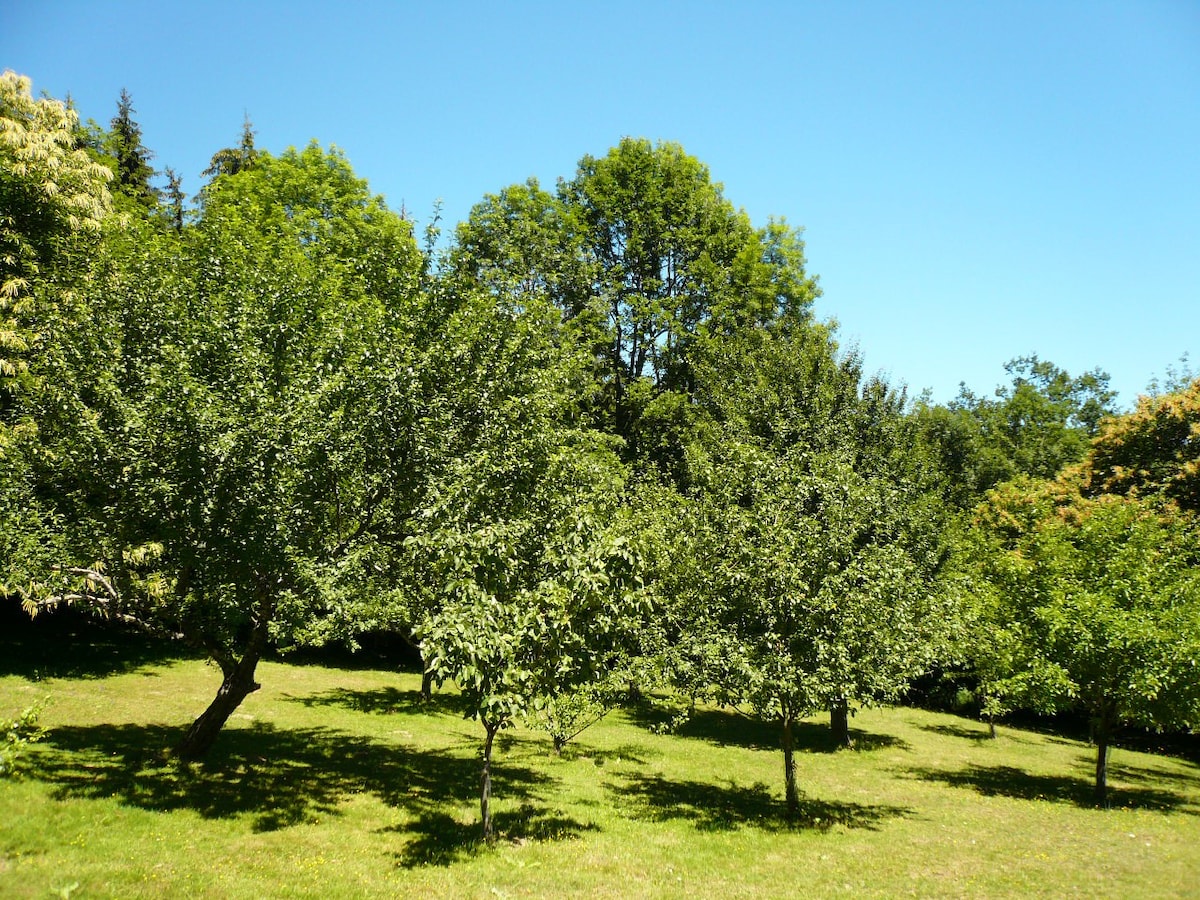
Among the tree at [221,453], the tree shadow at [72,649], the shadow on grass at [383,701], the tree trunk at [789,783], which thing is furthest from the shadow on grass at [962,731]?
the tree shadow at [72,649]

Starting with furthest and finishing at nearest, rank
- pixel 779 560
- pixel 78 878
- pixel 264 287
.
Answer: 1. pixel 264 287
2. pixel 779 560
3. pixel 78 878

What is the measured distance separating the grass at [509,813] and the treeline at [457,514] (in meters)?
1.75

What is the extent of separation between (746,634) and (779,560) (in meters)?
1.95

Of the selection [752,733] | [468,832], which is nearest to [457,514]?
[468,832]

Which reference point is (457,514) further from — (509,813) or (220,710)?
(220,710)

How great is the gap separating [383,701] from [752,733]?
1515cm

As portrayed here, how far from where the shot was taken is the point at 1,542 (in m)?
14.2

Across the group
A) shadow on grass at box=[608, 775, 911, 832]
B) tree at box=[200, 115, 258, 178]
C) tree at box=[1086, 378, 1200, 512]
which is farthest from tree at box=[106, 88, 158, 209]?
tree at box=[1086, 378, 1200, 512]

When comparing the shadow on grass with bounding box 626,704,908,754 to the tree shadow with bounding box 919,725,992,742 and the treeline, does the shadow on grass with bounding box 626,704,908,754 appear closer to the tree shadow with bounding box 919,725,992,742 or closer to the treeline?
the treeline

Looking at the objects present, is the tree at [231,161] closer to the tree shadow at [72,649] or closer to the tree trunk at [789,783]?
the tree shadow at [72,649]

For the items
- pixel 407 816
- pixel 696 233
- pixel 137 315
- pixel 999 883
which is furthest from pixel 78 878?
pixel 696 233

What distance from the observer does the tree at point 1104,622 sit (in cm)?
1855

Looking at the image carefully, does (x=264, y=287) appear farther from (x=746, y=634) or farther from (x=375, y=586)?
(x=746, y=634)

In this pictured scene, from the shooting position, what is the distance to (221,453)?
12.5 metres
